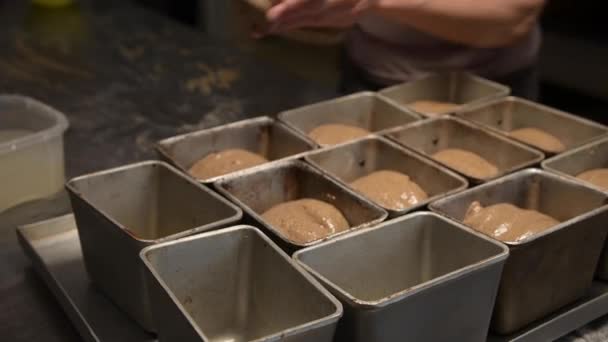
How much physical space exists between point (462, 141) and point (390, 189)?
246mm

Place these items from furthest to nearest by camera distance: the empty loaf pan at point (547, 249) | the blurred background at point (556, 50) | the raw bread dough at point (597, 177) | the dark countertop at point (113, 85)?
the blurred background at point (556, 50), the dark countertop at point (113, 85), the raw bread dough at point (597, 177), the empty loaf pan at point (547, 249)

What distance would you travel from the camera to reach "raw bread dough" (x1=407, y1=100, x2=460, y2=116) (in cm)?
144

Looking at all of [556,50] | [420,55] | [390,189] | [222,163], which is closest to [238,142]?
[222,163]

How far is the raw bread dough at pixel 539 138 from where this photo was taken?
1.30m

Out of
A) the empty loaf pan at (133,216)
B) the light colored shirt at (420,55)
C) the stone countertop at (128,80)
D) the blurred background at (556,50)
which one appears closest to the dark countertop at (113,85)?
the stone countertop at (128,80)

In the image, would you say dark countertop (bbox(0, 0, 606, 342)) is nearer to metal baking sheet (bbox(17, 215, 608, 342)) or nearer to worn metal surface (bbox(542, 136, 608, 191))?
metal baking sheet (bbox(17, 215, 608, 342))

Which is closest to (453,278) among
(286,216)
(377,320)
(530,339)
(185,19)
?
(377,320)

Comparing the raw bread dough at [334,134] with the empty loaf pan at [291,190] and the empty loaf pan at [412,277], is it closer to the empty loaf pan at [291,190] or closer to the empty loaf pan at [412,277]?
the empty loaf pan at [291,190]

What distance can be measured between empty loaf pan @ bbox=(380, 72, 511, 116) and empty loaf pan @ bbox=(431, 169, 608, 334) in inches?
15.4

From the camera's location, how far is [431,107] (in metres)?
1.48

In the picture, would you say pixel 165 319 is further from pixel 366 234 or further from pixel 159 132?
pixel 159 132

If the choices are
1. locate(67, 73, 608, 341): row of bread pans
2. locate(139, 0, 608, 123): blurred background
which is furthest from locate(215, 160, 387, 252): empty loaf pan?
locate(139, 0, 608, 123): blurred background

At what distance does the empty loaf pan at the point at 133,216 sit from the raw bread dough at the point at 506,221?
342 mm

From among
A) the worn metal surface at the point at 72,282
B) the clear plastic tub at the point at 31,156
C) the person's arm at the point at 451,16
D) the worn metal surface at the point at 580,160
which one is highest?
the person's arm at the point at 451,16
